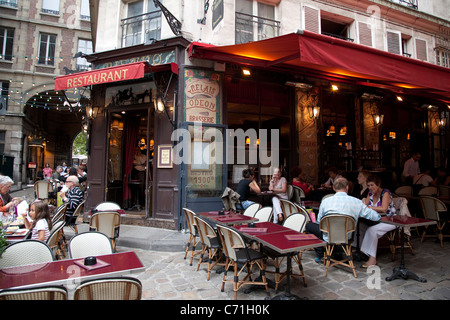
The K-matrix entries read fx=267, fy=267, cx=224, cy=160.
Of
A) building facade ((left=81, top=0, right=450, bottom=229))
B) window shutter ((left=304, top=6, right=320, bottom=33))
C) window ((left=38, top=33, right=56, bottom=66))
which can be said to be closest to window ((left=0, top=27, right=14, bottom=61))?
window ((left=38, top=33, right=56, bottom=66))

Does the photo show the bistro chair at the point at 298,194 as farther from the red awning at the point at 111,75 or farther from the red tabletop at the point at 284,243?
the red awning at the point at 111,75

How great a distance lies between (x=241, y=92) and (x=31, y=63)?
60.5 ft

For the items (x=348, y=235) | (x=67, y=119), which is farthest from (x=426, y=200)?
(x=67, y=119)

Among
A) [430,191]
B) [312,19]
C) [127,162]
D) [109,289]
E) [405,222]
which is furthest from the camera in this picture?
[127,162]

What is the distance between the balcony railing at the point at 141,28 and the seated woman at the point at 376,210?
21.6ft

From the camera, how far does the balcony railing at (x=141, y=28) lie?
7.62m

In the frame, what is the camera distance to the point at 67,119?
25.2 meters

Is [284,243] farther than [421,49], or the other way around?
[421,49]

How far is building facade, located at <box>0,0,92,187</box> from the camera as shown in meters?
17.6

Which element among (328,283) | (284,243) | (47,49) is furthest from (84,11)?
(328,283)

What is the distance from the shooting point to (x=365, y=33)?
31.5 feet

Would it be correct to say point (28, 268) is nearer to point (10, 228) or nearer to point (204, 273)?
point (10, 228)

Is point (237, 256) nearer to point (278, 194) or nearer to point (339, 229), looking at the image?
point (339, 229)

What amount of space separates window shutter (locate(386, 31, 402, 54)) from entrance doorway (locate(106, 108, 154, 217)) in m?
9.11
